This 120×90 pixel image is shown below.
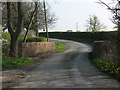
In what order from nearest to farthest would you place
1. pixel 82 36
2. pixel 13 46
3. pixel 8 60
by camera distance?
1. pixel 8 60
2. pixel 13 46
3. pixel 82 36

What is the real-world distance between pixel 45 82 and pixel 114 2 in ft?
20.2

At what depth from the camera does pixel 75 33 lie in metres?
53.0

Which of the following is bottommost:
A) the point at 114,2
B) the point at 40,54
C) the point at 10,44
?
the point at 40,54

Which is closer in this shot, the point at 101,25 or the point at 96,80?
the point at 96,80

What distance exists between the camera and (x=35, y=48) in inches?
807

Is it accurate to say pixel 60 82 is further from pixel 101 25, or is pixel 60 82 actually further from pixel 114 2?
pixel 101 25

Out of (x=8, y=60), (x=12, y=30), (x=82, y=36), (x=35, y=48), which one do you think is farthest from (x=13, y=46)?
(x=82, y=36)

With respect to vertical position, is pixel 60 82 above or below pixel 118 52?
below

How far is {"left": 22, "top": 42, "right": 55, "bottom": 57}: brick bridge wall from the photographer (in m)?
19.0

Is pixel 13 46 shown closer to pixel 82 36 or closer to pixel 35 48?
pixel 35 48

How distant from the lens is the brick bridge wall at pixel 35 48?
62.2 feet

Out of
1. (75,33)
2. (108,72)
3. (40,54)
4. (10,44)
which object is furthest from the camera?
(75,33)

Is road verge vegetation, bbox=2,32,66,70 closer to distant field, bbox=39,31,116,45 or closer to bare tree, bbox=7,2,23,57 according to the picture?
bare tree, bbox=7,2,23,57

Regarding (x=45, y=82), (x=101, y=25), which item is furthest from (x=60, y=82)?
(x=101, y=25)
